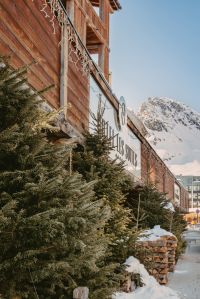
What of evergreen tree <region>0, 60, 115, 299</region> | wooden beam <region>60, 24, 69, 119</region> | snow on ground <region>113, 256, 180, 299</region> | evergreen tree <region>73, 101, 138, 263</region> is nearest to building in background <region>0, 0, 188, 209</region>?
wooden beam <region>60, 24, 69, 119</region>

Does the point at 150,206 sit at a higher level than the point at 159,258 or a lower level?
higher

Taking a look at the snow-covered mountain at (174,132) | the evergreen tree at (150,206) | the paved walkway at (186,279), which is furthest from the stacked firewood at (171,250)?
the snow-covered mountain at (174,132)

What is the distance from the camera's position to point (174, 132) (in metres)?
145

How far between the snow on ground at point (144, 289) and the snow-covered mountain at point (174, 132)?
7568 centimetres

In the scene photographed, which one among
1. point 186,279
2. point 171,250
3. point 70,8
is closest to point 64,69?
point 70,8

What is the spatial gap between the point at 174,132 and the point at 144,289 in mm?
138937

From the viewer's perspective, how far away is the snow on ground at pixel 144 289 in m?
8.00

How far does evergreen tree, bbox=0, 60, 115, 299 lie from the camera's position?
407 centimetres

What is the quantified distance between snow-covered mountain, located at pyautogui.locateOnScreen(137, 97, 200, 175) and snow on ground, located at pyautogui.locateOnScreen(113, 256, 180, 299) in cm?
7568

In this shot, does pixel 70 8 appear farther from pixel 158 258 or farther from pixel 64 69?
pixel 158 258

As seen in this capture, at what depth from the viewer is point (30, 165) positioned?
4.61m

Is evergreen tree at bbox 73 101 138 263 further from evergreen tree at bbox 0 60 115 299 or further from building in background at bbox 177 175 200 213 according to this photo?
building in background at bbox 177 175 200 213

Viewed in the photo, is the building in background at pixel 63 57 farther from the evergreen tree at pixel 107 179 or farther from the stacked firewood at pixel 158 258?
the stacked firewood at pixel 158 258

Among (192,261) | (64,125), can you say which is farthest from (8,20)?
(192,261)
